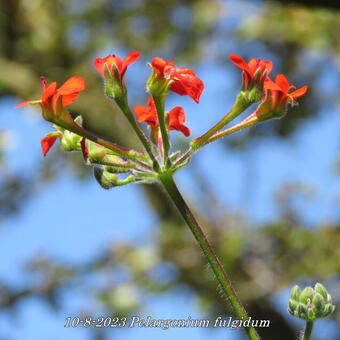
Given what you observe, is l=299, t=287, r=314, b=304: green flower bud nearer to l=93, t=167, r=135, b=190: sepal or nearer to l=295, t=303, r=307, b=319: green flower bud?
l=295, t=303, r=307, b=319: green flower bud

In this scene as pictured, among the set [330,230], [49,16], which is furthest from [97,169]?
[49,16]

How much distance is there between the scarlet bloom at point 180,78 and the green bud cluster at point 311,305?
380 millimetres

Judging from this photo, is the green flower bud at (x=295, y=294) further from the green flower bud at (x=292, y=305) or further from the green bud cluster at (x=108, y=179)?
the green bud cluster at (x=108, y=179)

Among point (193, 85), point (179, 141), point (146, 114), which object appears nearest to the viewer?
point (193, 85)

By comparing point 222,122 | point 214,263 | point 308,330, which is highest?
point 222,122

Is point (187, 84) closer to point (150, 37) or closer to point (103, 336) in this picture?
point (103, 336)

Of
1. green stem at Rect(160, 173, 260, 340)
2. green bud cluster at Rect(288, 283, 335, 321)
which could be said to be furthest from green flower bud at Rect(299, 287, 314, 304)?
green stem at Rect(160, 173, 260, 340)

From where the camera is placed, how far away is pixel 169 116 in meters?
1.13

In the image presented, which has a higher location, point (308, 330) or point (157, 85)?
point (157, 85)

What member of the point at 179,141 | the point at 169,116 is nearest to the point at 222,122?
the point at 169,116

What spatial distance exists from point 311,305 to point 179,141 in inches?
131

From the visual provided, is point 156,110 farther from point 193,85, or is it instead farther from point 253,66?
point 253,66

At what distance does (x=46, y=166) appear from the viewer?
18.7ft

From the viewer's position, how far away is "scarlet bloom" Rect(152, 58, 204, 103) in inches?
38.6
